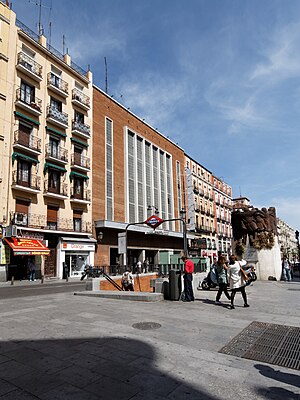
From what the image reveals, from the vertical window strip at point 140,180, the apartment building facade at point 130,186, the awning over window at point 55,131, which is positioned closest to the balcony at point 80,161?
the apartment building facade at point 130,186

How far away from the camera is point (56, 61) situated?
98.4 ft

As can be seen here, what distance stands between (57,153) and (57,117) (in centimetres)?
335

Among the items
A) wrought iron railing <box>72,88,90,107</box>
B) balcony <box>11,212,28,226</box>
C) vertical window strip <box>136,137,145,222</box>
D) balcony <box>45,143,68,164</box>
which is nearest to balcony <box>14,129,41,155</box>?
balcony <box>45,143,68,164</box>

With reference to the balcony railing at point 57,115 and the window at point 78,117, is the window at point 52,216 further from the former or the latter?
the window at point 78,117

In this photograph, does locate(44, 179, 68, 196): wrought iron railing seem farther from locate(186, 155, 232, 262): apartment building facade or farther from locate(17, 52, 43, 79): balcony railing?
locate(186, 155, 232, 262): apartment building facade

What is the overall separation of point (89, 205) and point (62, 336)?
25603mm

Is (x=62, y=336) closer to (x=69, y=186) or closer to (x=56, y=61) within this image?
(x=69, y=186)

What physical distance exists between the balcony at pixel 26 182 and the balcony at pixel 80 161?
4.48 meters

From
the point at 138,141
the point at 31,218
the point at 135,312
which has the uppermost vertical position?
the point at 138,141

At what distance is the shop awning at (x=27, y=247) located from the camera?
73.9 feet

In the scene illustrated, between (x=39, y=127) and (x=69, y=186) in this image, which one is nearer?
(x=39, y=127)

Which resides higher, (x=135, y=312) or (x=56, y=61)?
(x=56, y=61)

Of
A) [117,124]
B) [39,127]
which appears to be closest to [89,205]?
[39,127]

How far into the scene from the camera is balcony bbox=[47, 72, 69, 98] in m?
28.5
